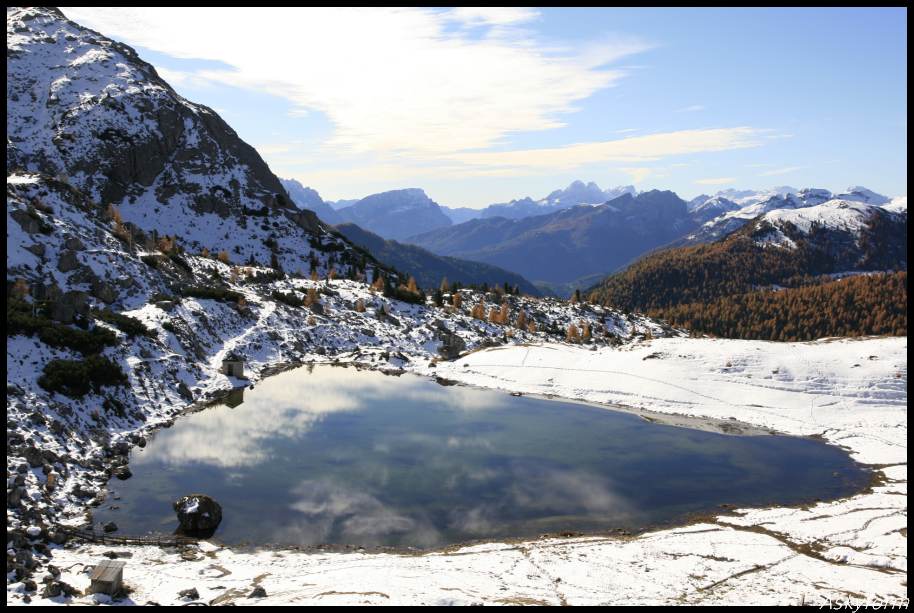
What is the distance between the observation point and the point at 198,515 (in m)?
31.7

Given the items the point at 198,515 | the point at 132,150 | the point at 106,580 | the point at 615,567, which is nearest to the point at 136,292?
the point at 198,515

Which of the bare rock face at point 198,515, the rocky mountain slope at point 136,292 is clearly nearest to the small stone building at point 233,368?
the rocky mountain slope at point 136,292

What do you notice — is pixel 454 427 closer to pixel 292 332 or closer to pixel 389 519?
pixel 389 519

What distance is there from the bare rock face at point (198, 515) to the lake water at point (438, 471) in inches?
30.6

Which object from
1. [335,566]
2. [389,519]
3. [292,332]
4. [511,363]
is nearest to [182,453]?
[389,519]

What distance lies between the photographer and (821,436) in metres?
54.8

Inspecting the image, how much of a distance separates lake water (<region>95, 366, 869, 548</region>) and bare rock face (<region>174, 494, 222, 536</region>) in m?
0.78

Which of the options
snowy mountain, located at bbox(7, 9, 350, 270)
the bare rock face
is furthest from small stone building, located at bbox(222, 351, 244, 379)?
snowy mountain, located at bbox(7, 9, 350, 270)

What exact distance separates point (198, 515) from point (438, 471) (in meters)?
16.4

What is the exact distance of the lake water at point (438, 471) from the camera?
33562mm

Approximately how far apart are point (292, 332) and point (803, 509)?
2546 inches

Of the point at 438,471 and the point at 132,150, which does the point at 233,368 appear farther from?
the point at 132,150

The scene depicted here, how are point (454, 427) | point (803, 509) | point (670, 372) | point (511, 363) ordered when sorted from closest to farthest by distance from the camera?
point (803, 509), point (454, 427), point (670, 372), point (511, 363)

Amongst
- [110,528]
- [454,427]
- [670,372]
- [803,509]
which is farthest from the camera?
[670,372]
